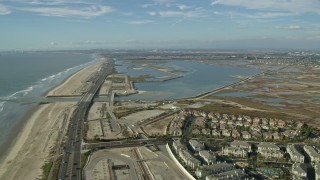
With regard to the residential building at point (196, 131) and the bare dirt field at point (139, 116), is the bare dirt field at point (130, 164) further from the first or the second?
the bare dirt field at point (139, 116)

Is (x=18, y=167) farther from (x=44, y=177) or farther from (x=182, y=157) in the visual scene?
(x=182, y=157)

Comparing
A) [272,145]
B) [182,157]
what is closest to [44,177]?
[182,157]

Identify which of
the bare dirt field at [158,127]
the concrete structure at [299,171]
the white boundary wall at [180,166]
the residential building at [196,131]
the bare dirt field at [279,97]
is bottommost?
the bare dirt field at [279,97]

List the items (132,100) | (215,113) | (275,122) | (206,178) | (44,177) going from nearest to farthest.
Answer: (206,178)
(44,177)
(275,122)
(215,113)
(132,100)

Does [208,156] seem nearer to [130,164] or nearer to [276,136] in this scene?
[130,164]

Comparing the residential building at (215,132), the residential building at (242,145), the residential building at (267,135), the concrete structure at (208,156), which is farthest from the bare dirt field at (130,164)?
the residential building at (267,135)

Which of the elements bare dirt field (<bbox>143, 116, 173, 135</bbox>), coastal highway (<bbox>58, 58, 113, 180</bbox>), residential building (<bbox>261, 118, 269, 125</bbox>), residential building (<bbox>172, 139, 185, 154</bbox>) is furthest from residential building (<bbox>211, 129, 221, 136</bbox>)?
coastal highway (<bbox>58, 58, 113, 180</bbox>)
